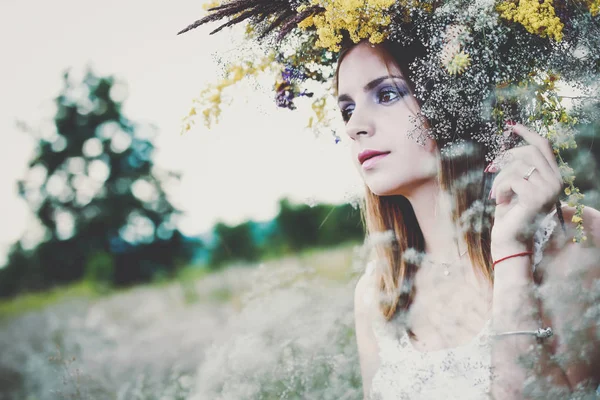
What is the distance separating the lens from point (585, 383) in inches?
52.9

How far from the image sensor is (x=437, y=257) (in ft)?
5.90

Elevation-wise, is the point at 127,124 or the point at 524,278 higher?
the point at 127,124

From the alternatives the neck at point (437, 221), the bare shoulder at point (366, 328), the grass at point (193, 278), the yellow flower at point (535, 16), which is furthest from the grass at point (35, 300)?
the yellow flower at point (535, 16)

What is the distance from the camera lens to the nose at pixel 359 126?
1622mm

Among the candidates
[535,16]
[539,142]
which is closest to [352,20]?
[535,16]

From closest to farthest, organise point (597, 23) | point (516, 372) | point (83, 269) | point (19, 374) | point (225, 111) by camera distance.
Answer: point (516, 372)
point (597, 23)
point (225, 111)
point (19, 374)
point (83, 269)

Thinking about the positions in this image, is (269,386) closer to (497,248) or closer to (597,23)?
(497,248)

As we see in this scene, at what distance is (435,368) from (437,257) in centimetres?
38

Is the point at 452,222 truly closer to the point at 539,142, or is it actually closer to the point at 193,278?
the point at 539,142

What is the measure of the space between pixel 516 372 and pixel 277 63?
1.28 metres

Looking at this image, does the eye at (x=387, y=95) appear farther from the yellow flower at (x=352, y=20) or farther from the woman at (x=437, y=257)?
the yellow flower at (x=352, y=20)

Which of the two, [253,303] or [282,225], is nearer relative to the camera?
[253,303]

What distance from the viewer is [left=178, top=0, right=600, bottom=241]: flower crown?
1416mm

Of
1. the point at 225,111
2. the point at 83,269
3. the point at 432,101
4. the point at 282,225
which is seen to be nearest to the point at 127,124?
the point at 83,269
